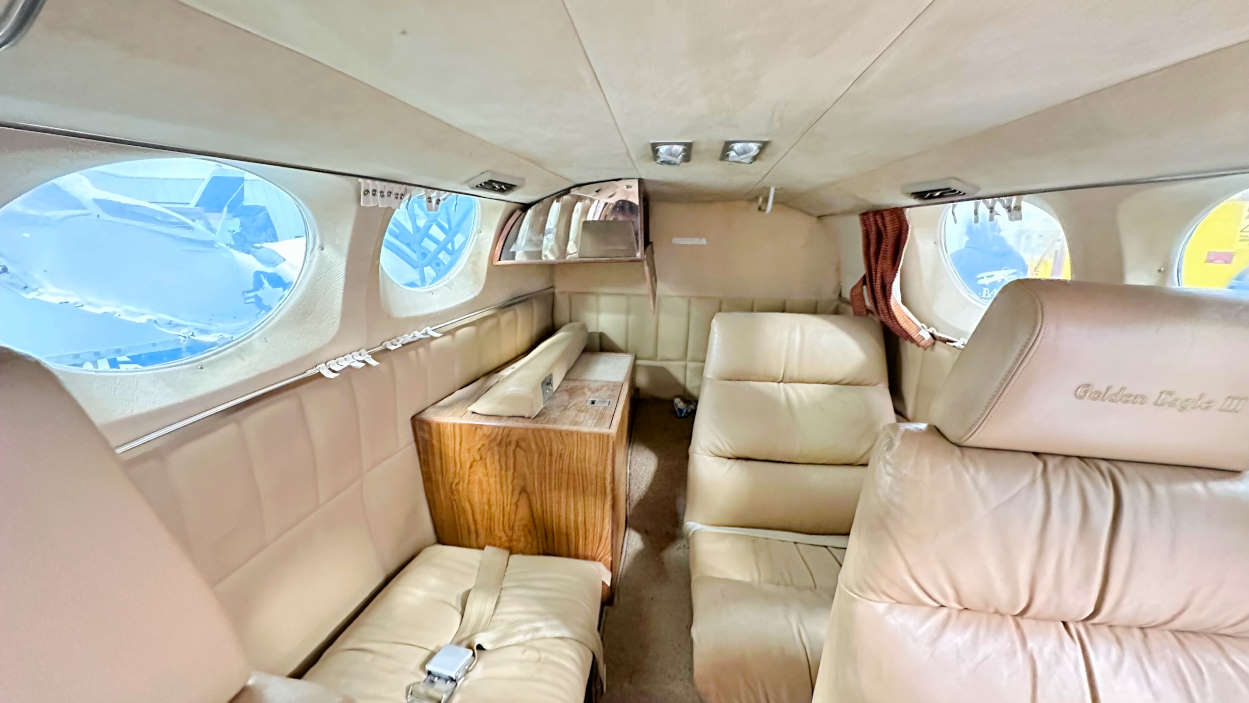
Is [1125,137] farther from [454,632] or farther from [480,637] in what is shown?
[454,632]

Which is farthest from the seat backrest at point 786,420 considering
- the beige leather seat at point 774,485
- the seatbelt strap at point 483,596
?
the seatbelt strap at point 483,596

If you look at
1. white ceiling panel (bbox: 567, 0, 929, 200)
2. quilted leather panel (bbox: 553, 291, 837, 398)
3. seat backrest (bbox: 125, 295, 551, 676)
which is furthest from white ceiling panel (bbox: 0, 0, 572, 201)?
quilted leather panel (bbox: 553, 291, 837, 398)

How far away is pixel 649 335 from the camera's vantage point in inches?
115

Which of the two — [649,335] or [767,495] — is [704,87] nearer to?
[767,495]

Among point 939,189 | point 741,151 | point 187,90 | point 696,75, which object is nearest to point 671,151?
point 741,151

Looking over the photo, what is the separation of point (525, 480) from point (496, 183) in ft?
3.69

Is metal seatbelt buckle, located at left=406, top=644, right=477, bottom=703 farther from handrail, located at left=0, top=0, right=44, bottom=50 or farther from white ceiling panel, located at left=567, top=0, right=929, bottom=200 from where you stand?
white ceiling panel, located at left=567, top=0, right=929, bottom=200

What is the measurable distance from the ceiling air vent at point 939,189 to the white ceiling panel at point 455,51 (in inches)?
42.4

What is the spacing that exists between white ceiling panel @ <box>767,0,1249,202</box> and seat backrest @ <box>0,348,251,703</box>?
1.10 metres

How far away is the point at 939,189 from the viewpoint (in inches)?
51.4

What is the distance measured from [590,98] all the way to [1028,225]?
1.98m

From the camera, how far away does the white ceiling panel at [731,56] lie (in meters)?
0.47

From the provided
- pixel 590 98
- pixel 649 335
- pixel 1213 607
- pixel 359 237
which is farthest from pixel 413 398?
pixel 1213 607

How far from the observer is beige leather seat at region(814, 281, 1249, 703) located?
64 centimetres
